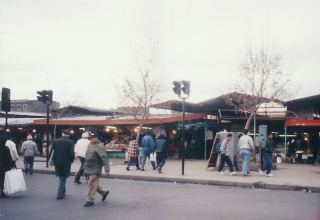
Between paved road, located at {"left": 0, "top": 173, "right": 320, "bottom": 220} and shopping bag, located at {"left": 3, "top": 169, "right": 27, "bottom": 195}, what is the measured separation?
9.8 inches

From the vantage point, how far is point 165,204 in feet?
29.1

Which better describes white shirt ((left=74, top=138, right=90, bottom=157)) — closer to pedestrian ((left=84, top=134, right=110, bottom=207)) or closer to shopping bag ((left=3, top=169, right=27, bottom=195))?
shopping bag ((left=3, top=169, right=27, bottom=195))

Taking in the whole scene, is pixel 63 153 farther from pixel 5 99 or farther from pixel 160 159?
pixel 160 159

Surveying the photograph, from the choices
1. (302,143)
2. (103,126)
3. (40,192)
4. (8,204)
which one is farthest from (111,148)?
(8,204)

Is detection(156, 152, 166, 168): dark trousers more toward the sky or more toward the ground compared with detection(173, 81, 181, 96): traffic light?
more toward the ground

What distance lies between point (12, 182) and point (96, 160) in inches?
99.0

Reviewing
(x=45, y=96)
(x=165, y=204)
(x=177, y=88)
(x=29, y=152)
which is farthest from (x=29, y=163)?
(x=165, y=204)

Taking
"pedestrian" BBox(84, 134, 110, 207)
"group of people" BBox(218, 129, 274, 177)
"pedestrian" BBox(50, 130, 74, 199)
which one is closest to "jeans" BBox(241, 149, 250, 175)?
"group of people" BBox(218, 129, 274, 177)

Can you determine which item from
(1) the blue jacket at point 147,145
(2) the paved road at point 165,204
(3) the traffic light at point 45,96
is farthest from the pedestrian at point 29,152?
(1) the blue jacket at point 147,145

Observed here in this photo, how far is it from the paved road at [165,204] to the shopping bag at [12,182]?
250 mm

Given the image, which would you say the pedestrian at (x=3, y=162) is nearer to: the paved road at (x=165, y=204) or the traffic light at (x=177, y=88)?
the paved road at (x=165, y=204)

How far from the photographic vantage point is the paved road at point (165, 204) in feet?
24.9

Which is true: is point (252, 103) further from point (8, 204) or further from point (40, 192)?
point (8, 204)

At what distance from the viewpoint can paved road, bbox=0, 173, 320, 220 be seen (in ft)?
24.9
